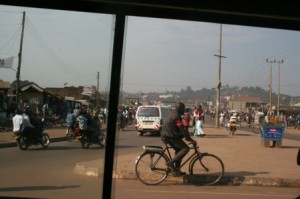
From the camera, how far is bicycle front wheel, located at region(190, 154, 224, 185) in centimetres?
896

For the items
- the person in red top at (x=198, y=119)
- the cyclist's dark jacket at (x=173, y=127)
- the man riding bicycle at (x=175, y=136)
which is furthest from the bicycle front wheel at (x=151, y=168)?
the person in red top at (x=198, y=119)

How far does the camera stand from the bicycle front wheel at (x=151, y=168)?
8.83 meters

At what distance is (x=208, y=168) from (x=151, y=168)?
119cm

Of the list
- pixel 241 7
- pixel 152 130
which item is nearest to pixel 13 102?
pixel 241 7

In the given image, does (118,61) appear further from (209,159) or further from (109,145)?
(209,159)

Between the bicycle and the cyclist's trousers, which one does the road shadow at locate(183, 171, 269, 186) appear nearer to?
the bicycle

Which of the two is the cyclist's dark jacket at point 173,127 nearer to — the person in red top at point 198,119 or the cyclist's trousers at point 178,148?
the cyclist's trousers at point 178,148

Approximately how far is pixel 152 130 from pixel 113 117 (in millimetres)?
20160

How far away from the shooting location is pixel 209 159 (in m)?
9.02

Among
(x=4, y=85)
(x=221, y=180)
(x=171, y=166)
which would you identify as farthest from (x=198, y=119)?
(x=4, y=85)

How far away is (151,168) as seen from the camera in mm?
8836

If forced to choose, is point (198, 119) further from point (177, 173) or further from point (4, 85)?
point (4, 85)

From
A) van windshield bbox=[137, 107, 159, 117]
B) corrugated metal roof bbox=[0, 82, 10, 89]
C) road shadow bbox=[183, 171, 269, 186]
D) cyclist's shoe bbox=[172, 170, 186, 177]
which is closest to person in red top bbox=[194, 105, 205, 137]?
van windshield bbox=[137, 107, 159, 117]

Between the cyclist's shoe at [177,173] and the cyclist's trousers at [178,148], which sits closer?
the cyclist's trousers at [178,148]
